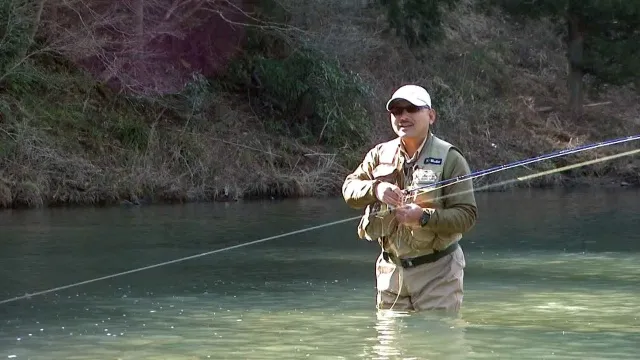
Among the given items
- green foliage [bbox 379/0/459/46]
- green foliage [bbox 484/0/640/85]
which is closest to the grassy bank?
green foliage [bbox 379/0/459/46]

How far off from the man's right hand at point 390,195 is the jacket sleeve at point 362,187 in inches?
6.1

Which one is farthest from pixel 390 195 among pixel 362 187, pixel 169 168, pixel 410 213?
pixel 169 168

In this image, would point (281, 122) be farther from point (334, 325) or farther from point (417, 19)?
point (334, 325)

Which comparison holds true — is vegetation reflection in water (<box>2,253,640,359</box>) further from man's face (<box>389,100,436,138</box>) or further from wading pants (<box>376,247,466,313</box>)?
man's face (<box>389,100,436,138</box>)

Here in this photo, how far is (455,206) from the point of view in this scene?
750cm

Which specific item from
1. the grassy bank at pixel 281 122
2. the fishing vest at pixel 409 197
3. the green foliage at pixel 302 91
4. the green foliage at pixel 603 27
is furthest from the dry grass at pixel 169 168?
the fishing vest at pixel 409 197

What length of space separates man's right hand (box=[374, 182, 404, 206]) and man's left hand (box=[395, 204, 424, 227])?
0.14 feet

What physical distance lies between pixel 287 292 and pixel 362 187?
4163 mm

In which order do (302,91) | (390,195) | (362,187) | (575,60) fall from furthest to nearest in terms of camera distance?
(575,60), (302,91), (362,187), (390,195)

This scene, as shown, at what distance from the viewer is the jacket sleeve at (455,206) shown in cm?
744

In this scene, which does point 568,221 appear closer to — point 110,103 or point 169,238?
point 169,238

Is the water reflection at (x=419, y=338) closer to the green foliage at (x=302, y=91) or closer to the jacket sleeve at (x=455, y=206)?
the jacket sleeve at (x=455, y=206)

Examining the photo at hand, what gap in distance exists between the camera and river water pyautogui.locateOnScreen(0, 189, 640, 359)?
822 cm

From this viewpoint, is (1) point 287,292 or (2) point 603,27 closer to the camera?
(1) point 287,292
